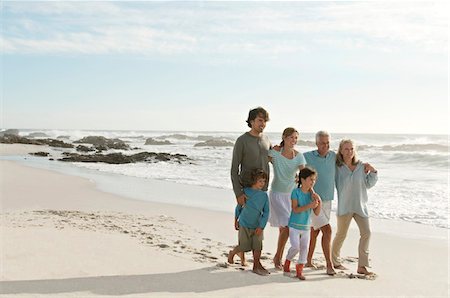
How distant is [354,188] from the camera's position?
5.75 meters

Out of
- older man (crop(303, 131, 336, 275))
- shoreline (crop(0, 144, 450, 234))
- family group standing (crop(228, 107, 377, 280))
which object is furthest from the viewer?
shoreline (crop(0, 144, 450, 234))

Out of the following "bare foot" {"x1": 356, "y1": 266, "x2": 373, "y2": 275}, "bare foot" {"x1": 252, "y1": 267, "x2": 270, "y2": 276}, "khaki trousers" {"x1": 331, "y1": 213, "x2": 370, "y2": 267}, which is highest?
"khaki trousers" {"x1": 331, "y1": 213, "x2": 370, "y2": 267}

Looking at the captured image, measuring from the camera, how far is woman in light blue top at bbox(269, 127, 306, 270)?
5520 mm

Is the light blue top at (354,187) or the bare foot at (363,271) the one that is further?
the light blue top at (354,187)

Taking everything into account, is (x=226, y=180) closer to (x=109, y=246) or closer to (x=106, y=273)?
(x=109, y=246)

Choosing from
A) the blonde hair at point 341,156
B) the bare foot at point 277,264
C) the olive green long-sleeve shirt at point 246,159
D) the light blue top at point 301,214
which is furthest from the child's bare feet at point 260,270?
the blonde hair at point 341,156

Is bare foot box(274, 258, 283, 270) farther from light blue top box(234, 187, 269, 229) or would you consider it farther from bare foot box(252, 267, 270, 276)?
light blue top box(234, 187, 269, 229)

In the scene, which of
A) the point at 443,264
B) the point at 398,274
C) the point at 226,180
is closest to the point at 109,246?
the point at 398,274

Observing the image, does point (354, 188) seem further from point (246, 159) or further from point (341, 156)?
point (246, 159)

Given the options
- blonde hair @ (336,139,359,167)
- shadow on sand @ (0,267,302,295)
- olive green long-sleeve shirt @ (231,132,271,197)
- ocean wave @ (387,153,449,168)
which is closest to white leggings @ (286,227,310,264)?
shadow on sand @ (0,267,302,295)

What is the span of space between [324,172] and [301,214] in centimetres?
65

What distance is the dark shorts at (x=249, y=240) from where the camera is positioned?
544 centimetres

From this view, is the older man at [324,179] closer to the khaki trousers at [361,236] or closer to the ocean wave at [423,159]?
the khaki trousers at [361,236]

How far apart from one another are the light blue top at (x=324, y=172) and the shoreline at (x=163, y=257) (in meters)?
0.94
